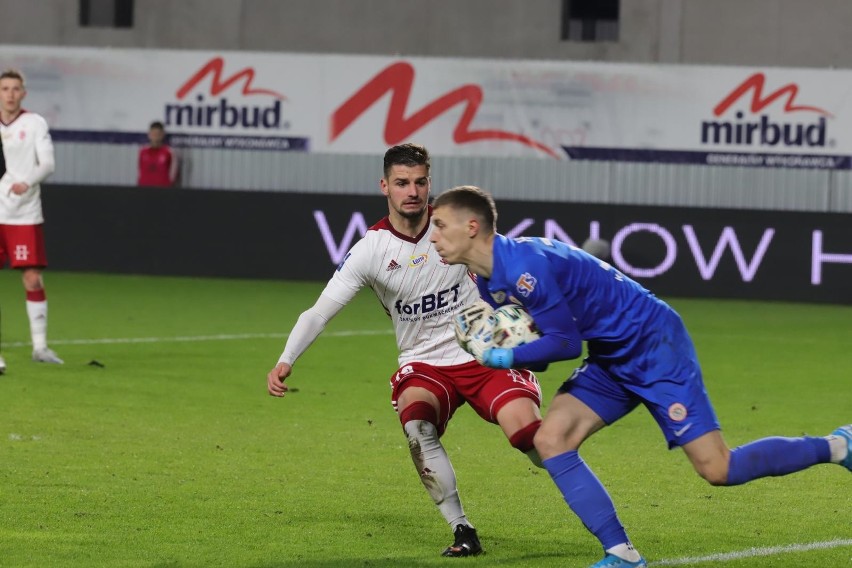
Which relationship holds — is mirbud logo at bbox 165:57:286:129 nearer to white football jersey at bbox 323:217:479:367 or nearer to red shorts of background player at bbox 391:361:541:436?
white football jersey at bbox 323:217:479:367

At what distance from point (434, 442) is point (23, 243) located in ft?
22.4

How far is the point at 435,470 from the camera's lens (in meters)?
7.11

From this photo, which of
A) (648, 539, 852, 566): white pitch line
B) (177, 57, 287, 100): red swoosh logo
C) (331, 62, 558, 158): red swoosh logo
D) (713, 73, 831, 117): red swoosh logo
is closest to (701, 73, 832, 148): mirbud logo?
(713, 73, 831, 117): red swoosh logo

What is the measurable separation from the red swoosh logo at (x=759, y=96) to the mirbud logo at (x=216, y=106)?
664cm

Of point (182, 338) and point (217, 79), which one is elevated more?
point (217, 79)

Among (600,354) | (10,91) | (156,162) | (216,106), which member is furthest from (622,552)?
(216,106)

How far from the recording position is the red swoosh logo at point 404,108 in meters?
24.2

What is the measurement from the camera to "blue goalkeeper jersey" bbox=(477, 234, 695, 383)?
20.5 ft

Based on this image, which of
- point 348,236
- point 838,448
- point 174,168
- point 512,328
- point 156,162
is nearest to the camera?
point 512,328

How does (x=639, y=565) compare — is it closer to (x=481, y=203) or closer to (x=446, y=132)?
(x=481, y=203)

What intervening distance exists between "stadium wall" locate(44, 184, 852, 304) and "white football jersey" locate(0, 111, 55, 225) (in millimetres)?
8782

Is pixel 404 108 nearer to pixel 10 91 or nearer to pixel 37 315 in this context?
pixel 37 315

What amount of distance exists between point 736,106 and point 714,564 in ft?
57.5

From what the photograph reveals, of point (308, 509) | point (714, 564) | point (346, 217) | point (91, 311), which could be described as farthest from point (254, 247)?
point (714, 564)
